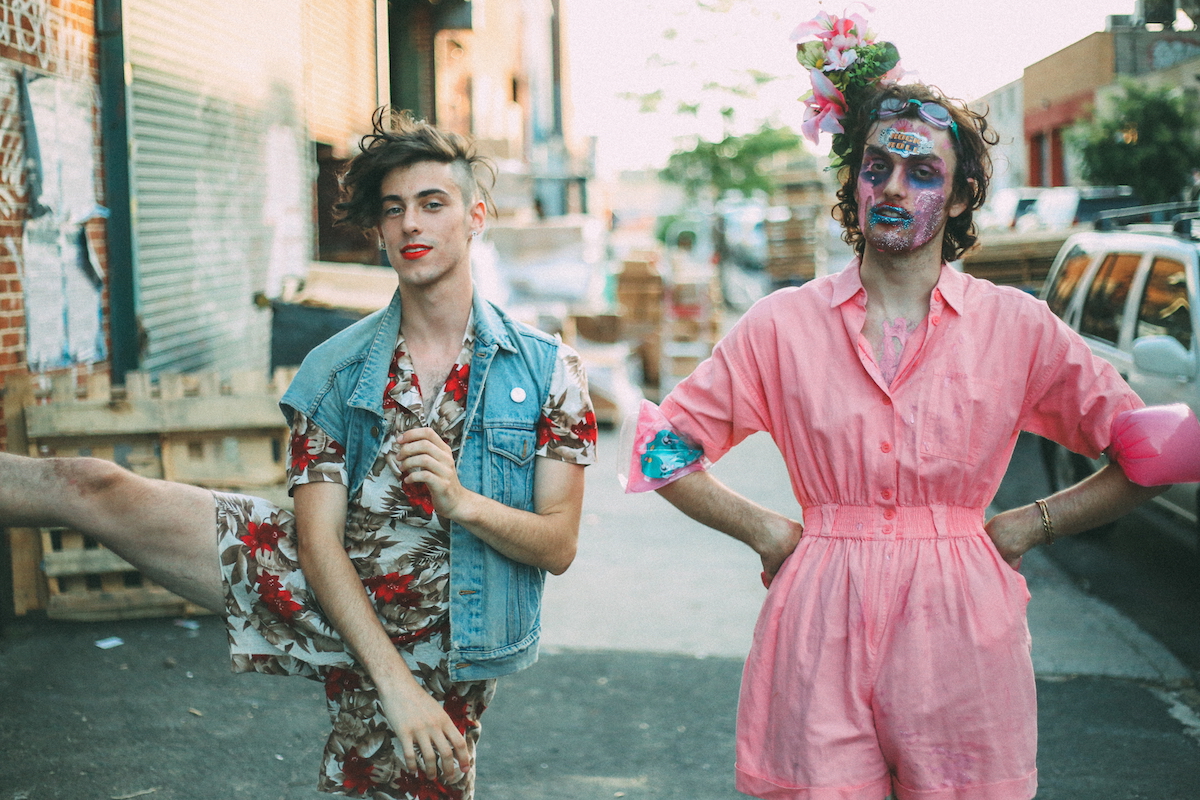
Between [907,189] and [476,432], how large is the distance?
111cm

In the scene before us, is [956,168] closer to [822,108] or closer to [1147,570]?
[822,108]

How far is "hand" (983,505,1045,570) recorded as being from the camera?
2549 mm

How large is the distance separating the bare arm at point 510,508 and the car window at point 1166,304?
177 inches

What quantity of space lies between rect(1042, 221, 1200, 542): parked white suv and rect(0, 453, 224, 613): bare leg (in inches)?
181

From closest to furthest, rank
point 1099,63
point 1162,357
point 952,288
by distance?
point 952,288 → point 1099,63 → point 1162,357

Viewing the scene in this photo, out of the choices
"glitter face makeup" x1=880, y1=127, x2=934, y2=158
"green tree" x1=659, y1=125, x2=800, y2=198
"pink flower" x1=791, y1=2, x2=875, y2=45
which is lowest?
"glitter face makeup" x1=880, y1=127, x2=934, y2=158

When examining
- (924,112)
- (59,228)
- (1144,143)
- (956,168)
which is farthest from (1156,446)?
(1144,143)

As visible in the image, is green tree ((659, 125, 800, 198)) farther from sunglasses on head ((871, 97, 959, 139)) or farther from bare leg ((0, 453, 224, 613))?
bare leg ((0, 453, 224, 613))

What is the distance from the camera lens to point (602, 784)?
4254 millimetres

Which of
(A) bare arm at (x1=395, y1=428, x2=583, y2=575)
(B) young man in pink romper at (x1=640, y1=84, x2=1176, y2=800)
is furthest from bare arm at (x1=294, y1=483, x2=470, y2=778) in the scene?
(B) young man in pink romper at (x1=640, y1=84, x2=1176, y2=800)

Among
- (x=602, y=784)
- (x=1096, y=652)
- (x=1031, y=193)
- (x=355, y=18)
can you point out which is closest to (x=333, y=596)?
(x=602, y=784)

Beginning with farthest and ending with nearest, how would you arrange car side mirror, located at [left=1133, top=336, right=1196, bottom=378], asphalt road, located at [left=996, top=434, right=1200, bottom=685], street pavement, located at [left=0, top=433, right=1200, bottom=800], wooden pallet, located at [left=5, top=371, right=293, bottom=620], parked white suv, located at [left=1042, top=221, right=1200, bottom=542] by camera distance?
1. asphalt road, located at [left=996, top=434, right=1200, bottom=685]
2. parked white suv, located at [left=1042, top=221, right=1200, bottom=542]
3. car side mirror, located at [left=1133, top=336, right=1196, bottom=378]
4. wooden pallet, located at [left=5, top=371, right=293, bottom=620]
5. street pavement, located at [left=0, top=433, right=1200, bottom=800]

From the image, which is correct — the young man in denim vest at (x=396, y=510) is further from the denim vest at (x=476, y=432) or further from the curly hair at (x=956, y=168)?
the curly hair at (x=956, y=168)

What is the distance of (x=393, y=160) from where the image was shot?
9.04ft
